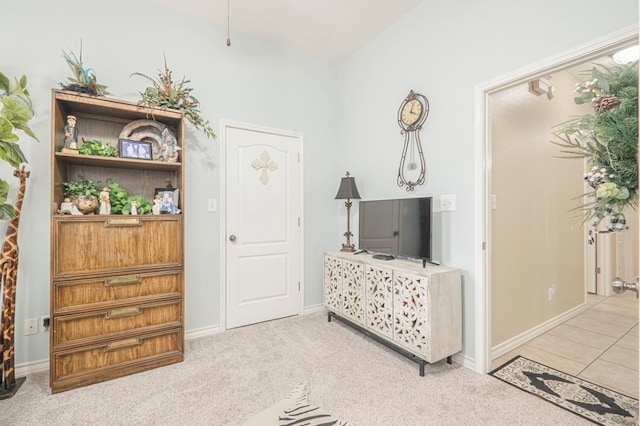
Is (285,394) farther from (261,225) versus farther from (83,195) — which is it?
(83,195)

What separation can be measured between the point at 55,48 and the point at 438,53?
3014 mm

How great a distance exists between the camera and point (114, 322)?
2.07m

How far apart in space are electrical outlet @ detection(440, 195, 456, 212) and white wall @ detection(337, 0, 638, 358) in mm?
40

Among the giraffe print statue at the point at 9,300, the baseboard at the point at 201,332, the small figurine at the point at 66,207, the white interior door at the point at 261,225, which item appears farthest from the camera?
the white interior door at the point at 261,225

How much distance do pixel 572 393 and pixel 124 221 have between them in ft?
10.5

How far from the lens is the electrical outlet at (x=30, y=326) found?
213cm

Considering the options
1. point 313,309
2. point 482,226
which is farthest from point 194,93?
point 482,226

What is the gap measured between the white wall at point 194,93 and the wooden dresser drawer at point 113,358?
47 centimetres

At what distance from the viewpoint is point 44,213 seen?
7.20 feet

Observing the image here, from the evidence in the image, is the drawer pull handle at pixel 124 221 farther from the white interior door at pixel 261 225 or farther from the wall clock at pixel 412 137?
the wall clock at pixel 412 137

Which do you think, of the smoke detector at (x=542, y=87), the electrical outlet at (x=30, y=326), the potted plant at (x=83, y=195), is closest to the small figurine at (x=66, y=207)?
the potted plant at (x=83, y=195)

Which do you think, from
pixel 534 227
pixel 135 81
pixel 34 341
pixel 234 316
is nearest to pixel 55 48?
A: pixel 135 81

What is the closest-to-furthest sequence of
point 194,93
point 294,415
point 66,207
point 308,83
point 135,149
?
point 294,415
point 66,207
point 135,149
point 194,93
point 308,83

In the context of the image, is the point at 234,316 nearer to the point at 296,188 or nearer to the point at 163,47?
A: the point at 296,188
